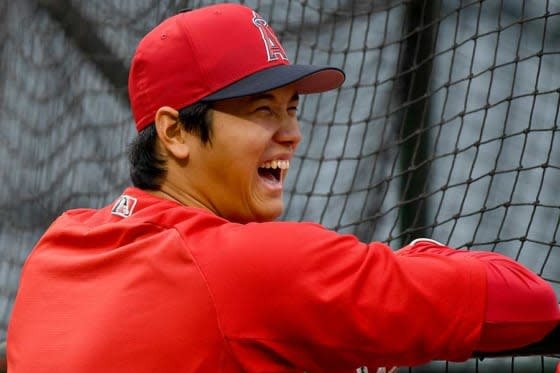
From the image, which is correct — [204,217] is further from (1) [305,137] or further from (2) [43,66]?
(2) [43,66]

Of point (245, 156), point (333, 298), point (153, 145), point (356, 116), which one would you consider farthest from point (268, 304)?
point (356, 116)

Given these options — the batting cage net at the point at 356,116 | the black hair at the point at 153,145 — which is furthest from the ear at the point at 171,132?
the batting cage net at the point at 356,116

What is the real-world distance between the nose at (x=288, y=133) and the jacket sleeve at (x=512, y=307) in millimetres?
287

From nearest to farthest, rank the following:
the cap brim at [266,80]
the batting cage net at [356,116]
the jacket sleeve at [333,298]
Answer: the jacket sleeve at [333,298] → the cap brim at [266,80] → the batting cage net at [356,116]

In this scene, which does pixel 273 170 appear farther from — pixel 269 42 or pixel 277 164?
pixel 269 42

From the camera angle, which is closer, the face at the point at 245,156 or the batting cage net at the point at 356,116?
the face at the point at 245,156

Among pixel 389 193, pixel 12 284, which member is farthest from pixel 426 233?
pixel 12 284

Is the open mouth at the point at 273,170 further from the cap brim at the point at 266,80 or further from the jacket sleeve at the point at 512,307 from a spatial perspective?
the jacket sleeve at the point at 512,307

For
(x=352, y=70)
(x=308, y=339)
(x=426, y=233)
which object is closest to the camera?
(x=308, y=339)

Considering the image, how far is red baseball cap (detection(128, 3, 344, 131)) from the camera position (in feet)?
6.22

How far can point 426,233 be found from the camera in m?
3.71

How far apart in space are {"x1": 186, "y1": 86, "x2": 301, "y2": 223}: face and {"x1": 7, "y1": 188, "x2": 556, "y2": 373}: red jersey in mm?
130

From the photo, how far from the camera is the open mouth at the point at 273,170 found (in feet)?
6.38

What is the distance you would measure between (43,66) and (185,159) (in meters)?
2.49
